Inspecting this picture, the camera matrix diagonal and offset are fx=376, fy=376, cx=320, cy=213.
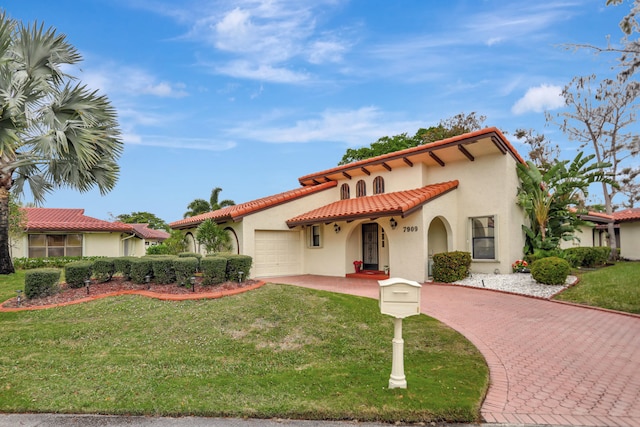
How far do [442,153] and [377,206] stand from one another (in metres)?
3.71

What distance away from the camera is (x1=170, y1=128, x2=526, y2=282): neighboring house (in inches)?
570

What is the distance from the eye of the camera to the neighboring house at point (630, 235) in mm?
22578

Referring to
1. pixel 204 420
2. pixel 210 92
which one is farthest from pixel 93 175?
pixel 204 420

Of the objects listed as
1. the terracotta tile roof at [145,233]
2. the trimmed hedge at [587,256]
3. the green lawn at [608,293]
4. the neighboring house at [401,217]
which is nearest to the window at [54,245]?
the terracotta tile roof at [145,233]

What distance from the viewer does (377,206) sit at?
580 inches

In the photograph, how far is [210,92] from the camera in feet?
51.7

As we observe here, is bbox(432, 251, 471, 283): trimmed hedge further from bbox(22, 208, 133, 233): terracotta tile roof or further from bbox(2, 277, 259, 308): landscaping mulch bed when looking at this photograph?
bbox(22, 208, 133, 233): terracotta tile roof

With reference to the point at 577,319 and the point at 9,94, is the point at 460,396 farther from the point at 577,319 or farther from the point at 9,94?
the point at 9,94

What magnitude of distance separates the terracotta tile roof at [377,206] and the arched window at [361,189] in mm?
584

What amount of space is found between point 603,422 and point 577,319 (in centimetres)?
564

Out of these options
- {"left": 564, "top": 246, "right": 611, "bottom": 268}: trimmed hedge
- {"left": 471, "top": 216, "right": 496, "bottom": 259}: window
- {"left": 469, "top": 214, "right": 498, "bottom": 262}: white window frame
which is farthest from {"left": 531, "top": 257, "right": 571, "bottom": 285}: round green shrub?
{"left": 564, "top": 246, "right": 611, "bottom": 268}: trimmed hedge

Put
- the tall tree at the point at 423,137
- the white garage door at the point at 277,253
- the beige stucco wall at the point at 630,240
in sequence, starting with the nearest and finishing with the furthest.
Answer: the white garage door at the point at 277,253 → the beige stucco wall at the point at 630,240 → the tall tree at the point at 423,137

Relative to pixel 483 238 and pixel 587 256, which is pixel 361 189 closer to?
pixel 483 238

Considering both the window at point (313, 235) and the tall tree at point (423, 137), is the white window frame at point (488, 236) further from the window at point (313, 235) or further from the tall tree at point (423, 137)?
the tall tree at point (423, 137)
